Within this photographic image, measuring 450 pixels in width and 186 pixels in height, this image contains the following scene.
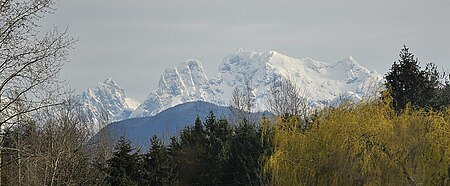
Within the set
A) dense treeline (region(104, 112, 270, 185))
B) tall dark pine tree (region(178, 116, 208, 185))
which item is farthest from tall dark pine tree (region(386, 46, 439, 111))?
tall dark pine tree (region(178, 116, 208, 185))

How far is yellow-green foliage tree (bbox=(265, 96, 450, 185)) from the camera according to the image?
14.0 meters

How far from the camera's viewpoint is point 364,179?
46.5 ft

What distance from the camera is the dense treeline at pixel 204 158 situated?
24166 mm

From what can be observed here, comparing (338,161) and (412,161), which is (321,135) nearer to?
(338,161)

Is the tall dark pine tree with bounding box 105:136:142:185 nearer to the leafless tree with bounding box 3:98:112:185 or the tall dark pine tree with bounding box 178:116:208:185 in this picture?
the leafless tree with bounding box 3:98:112:185

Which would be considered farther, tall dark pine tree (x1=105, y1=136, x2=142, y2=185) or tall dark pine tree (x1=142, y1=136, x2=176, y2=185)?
tall dark pine tree (x1=142, y1=136, x2=176, y2=185)

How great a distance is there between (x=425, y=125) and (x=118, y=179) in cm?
1177

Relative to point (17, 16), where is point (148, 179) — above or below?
below

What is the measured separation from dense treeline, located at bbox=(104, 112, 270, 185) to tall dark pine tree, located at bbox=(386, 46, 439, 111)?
5.84m

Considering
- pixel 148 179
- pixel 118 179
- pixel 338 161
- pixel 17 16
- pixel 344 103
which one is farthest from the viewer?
pixel 148 179

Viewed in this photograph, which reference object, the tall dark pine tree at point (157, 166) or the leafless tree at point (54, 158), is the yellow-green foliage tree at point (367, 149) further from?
the tall dark pine tree at point (157, 166)

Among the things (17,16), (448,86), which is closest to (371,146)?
(17,16)

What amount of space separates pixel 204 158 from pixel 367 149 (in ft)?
51.9

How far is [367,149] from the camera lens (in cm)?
1431
